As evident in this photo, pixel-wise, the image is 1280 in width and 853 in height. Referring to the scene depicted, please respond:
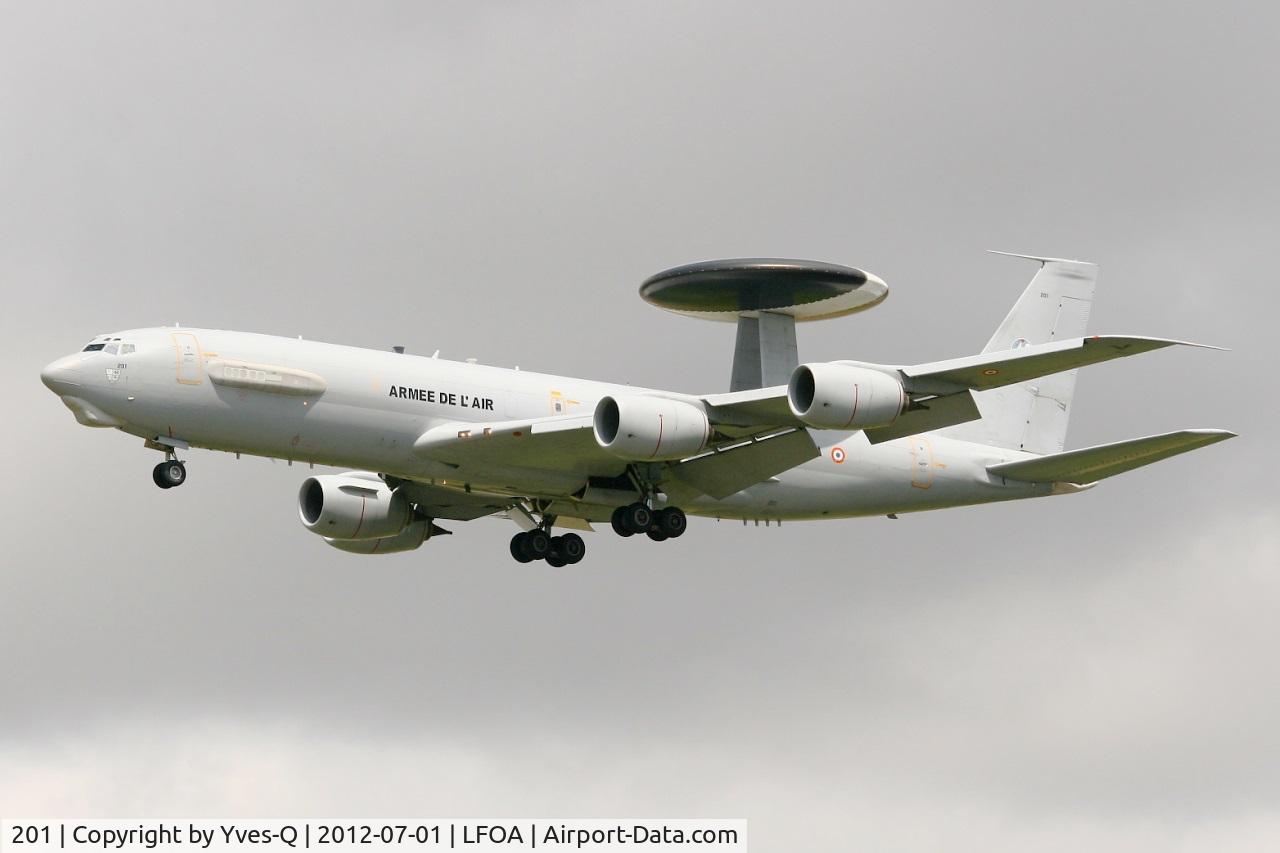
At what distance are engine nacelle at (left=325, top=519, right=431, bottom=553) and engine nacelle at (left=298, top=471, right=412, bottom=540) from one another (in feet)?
1.90

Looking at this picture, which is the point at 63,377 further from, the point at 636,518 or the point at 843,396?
the point at 843,396

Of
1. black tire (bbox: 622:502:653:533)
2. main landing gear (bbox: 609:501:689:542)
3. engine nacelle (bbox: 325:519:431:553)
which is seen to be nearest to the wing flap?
main landing gear (bbox: 609:501:689:542)

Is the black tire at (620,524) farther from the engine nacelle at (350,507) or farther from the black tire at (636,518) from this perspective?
the engine nacelle at (350,507)

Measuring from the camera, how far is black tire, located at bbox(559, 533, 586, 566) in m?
52.0

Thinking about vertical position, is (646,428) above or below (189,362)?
below

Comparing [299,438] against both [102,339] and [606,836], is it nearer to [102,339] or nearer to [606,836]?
[102,339]

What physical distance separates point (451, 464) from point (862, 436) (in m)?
11.2

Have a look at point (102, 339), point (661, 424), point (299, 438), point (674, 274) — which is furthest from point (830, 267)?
point (102, 339)

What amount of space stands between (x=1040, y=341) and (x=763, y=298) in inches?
385

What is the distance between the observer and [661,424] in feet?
146

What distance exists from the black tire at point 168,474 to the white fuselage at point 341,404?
0.60 meters

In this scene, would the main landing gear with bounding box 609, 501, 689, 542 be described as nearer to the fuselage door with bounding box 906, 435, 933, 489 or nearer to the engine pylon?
the engine pylon

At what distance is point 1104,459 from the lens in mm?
48125

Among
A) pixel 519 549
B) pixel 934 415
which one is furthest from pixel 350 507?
pixel 934 415
